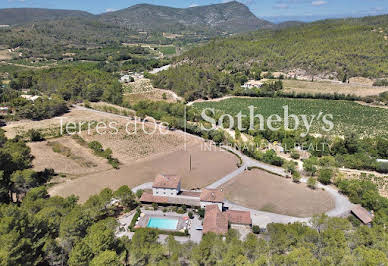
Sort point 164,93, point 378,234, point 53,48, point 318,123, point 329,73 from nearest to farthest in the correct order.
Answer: point 378,234
point 318,123
point 164,93
point 329,73
point 53,48

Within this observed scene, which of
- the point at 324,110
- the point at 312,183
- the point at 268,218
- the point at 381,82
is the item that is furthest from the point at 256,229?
the point at 381,82

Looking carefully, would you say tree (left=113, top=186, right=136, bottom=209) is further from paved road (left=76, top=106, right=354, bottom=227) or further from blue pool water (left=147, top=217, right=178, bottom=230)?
paved road (left=76, top=106, right=354, bottom=227)

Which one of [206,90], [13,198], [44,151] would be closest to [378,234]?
[13,198]

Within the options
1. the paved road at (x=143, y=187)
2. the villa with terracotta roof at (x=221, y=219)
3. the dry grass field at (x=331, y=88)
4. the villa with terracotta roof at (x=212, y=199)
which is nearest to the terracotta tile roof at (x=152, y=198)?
the paved road at (x=143, y=187)

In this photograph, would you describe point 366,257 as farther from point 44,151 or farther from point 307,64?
point 307,64

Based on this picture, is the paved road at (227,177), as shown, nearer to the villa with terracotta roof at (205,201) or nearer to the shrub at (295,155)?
the villa with terracotta roof at (205,201)
